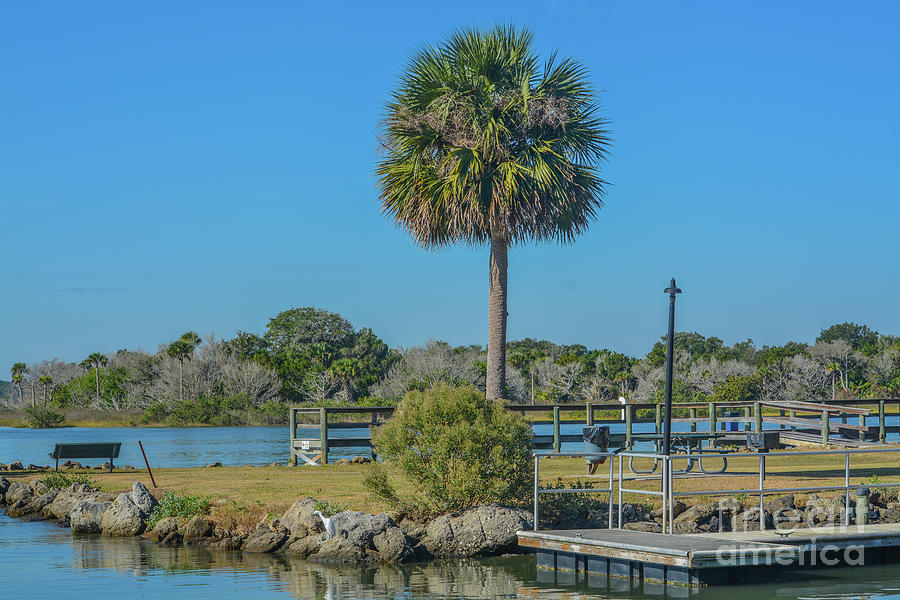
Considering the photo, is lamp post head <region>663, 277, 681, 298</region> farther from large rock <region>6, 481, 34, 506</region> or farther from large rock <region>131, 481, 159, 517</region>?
large rock <region>6, 481, 34, 506</region>

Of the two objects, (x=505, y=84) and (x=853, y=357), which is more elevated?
(x=505, y=84)

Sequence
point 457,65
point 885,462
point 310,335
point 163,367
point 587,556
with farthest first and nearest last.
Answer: point 310,335 < point 163,367 < point 457,65 < point 885,462 < point 587,556

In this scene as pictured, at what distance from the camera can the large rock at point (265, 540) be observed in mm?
17734

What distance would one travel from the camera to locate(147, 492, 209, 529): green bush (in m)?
19.5

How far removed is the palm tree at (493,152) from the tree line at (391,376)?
4675 centimetres

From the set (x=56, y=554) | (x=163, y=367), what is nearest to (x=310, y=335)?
(x=163, y=367)

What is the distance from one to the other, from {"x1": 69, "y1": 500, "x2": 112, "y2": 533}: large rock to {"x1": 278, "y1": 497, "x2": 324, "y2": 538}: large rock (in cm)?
428

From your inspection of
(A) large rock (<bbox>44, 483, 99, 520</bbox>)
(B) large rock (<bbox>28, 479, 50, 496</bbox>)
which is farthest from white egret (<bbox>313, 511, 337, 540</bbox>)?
(B) large rock (<bbox>28, 479, 50, 496</bbox>)

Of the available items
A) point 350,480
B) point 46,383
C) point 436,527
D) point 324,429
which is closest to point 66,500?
point 350,480

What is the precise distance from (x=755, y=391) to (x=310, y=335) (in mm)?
43186

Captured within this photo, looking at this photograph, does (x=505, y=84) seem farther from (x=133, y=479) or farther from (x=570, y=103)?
(x=133, y=479)

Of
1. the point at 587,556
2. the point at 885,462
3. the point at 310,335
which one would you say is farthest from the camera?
the point at 310,335

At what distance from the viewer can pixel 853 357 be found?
3597 inches

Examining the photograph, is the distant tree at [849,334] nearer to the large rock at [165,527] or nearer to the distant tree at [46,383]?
the distant tree at [46,383]
